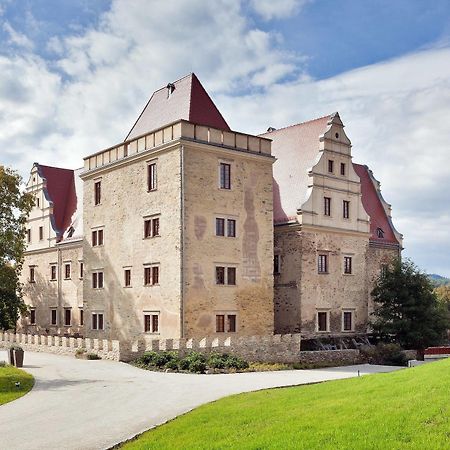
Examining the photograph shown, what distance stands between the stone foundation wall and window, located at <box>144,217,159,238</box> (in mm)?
7299

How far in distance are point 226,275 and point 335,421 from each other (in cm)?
2541

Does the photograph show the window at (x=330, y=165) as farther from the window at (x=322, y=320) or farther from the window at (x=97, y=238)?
the window at (x=97, y=238)

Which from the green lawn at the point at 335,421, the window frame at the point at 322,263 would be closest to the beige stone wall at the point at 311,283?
the window frame at the point at 322,263

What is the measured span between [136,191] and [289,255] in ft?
36.4

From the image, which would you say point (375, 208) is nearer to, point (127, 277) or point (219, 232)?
point (219, 232)

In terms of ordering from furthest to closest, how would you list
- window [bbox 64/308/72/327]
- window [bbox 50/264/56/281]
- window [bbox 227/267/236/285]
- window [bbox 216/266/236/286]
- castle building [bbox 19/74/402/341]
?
window [bbox 50/264/56/281] → window [bbox 64/308/72/327] → window [bbox 227/267/236/285] → window [bbox 216/266/236/286] → castle building [bbox 19/74/402/341]

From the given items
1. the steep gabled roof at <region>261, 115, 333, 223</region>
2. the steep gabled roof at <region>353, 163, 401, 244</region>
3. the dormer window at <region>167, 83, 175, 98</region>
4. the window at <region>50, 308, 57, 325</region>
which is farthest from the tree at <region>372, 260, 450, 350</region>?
the window at <region>50, 308, 57, 325</region>

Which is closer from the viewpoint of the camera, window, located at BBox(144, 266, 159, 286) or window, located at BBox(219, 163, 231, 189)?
window, located at BBox(144, 266, 159, 286)

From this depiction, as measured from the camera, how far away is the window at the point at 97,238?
42719 mm

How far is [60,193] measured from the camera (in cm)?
5619

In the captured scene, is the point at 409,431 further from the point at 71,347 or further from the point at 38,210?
the point at 38,210

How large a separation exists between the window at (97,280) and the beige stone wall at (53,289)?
795cm

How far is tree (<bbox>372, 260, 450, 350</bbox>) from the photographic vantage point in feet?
137

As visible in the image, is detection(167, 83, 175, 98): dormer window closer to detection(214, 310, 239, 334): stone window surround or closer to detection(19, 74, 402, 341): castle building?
detection(19, 74, 402, 341): castle building
